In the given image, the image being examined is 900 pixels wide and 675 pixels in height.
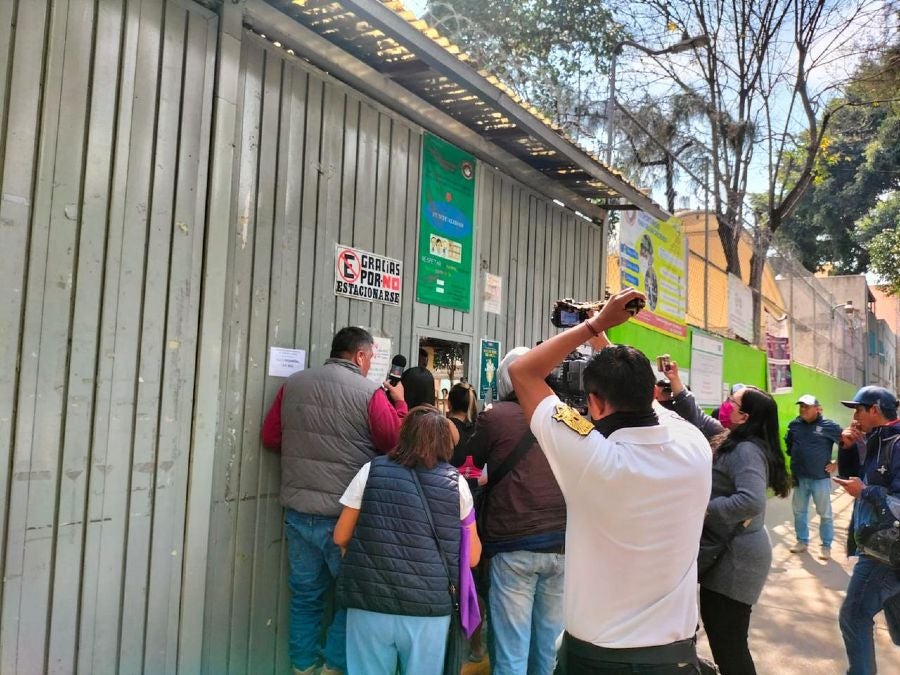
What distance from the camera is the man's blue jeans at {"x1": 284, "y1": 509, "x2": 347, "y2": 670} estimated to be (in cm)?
370

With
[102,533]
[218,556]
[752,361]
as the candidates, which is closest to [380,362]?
[218,556]

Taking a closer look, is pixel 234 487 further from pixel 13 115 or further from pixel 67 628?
pixel 13 115

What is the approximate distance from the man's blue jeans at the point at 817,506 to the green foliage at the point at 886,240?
1482 centimetres

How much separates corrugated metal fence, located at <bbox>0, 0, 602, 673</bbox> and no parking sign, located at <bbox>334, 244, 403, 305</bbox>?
77mm

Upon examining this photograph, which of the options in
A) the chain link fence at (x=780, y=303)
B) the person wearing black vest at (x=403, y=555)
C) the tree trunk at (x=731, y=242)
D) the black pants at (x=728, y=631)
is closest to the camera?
the person wearing black vest at (x=403, y=555)

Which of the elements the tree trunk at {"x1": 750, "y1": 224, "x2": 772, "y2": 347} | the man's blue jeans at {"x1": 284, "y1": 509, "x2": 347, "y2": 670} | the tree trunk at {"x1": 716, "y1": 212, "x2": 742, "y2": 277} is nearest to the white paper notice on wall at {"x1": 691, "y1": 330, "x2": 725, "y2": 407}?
the tree trunk at {"x1": 750, "y1": 224, "x2": 772, "y2": 347}

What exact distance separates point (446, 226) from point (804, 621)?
4494 mm

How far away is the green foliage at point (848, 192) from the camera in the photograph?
2536 cm

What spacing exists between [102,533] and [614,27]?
46.4 feet

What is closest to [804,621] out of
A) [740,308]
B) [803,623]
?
[803,623]

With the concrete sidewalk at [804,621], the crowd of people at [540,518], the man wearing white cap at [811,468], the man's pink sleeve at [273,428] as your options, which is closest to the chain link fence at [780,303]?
the man wearing white cap at [811,468]

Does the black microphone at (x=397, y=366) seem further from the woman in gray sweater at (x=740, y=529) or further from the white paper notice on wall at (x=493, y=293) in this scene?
the woman in gray sweater at (x=740, y=529)

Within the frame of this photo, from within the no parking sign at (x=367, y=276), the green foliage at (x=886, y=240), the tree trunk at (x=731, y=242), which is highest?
the green foliage at (x=886, y=240)

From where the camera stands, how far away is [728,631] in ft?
11.1
